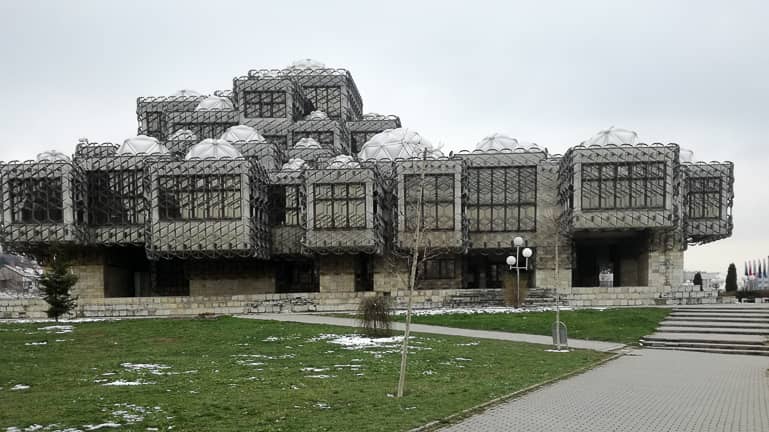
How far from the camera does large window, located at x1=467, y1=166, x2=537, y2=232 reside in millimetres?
53719

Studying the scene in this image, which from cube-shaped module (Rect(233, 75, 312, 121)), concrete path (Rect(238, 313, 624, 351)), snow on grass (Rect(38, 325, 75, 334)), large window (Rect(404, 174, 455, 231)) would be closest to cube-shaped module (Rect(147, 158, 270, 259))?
large window (Rect(404, 174, 455, 231))

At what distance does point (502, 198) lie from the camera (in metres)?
54.0

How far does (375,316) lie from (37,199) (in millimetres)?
37350

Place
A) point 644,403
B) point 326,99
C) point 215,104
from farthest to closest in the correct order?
point 326,99, point 215,104, point 644,403

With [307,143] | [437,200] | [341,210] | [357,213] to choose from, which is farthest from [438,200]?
[307,143]

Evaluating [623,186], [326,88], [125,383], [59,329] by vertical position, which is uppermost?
[326,88]

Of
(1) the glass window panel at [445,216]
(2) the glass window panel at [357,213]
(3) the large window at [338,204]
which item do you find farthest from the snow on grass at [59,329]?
(1) the glass window panel at [445,216]

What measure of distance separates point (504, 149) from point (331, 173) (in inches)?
617

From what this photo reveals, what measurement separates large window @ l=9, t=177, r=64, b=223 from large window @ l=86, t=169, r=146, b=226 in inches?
111

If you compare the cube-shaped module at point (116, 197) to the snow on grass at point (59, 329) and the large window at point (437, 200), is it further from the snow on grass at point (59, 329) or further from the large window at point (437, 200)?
the large window at point (437, 200)

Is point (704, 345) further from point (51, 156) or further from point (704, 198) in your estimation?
point (51, 156)

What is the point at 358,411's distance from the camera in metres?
12.3

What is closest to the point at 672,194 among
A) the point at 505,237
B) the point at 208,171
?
the point at 505,237

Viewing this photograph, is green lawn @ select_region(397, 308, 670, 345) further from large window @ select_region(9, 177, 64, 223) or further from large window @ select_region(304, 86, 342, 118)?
large window @ select_region(304, 86, 342, 118)
